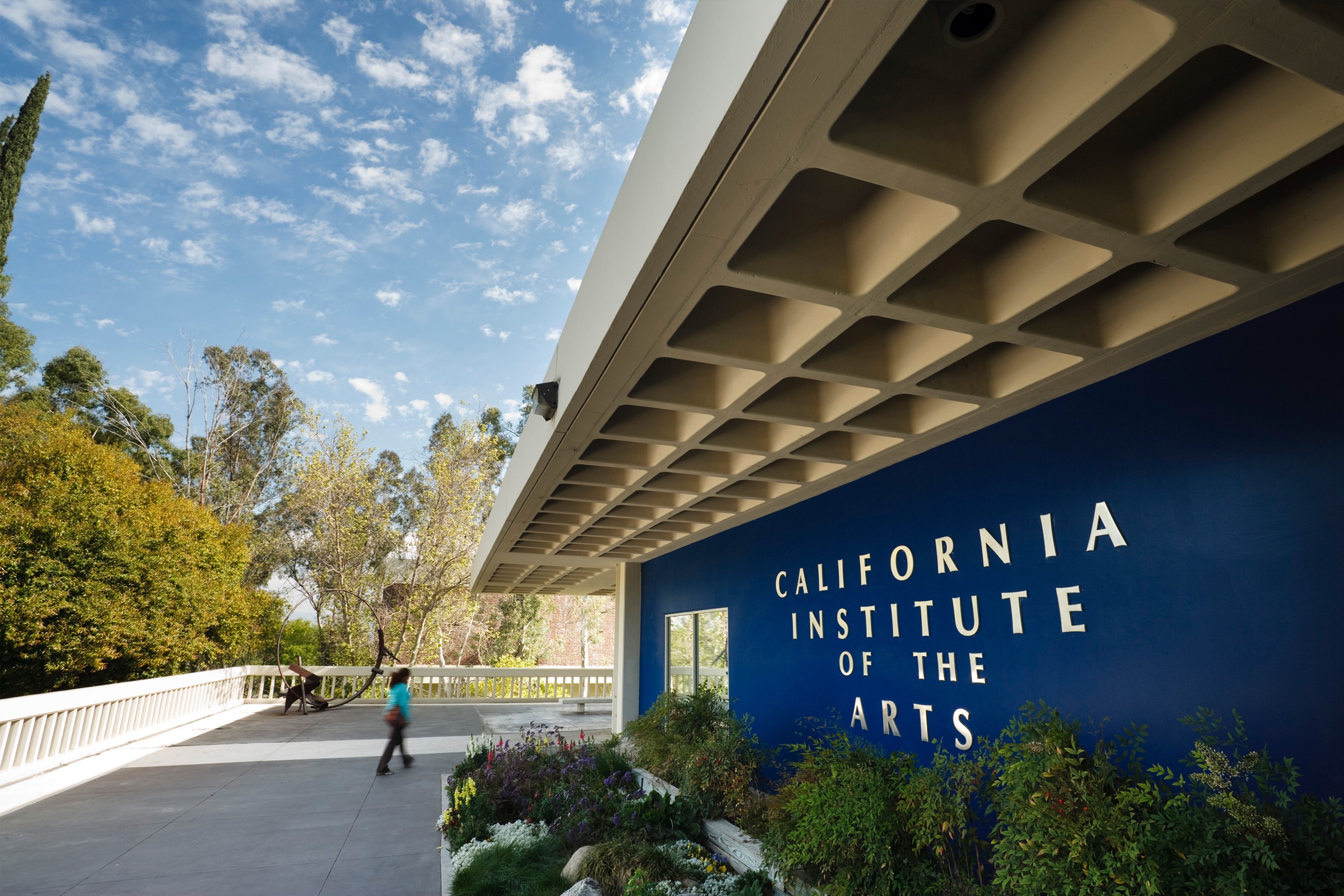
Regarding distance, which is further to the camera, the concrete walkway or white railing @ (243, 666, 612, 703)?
white railing @ (243, 666, 612, 703)

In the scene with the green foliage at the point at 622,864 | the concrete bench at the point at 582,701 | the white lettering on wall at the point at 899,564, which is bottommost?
the concrete bench at the point at 582,701

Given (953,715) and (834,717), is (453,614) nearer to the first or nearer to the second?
(834,717)

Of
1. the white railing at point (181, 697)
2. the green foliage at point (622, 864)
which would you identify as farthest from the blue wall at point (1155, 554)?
the white railing at point (181, 697)

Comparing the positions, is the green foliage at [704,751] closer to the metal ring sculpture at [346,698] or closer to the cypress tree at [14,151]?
the metal ring sculpture at [346,698]

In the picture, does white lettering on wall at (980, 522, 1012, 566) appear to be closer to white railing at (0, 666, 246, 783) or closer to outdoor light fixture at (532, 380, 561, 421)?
outdoor light fixture at (532, 380, 561, 421)

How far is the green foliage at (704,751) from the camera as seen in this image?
19.9ft

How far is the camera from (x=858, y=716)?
566cm

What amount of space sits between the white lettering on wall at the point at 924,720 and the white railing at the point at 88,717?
9621 millimetres

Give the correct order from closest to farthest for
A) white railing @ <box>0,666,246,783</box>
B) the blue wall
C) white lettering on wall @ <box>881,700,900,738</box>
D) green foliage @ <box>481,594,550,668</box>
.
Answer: the blue wall → white lettering on wall @ <box>881,700,900,738</box> → white railing @ <box>0,666,246,783</box> → green foliage @ <box>481,594,550,668</box>

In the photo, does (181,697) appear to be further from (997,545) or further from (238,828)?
(997,545)

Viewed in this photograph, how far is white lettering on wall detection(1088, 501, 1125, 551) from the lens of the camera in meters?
3.65

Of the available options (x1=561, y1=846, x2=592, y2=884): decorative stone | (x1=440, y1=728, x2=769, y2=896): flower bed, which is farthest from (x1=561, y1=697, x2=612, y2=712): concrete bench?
(x1=561, y1=846, x2=592, y2=884): decorative stone

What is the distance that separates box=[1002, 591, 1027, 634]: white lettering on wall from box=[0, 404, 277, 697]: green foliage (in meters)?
13.4

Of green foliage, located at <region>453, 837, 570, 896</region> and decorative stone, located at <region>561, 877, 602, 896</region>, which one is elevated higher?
decorative stone, located at <region>561, 877, 602, 896</region>
